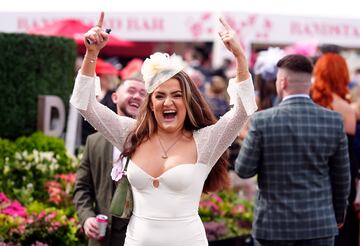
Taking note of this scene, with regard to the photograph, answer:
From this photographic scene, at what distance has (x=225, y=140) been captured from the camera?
419 centimetres

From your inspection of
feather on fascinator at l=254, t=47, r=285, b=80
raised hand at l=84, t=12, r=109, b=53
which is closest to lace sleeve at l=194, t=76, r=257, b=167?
raised hand at l=84, t=12, r=109, b=53

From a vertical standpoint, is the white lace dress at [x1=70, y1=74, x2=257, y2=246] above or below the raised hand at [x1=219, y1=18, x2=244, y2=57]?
below

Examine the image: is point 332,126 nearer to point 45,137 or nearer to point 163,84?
point 163,84

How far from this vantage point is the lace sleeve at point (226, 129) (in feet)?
13.1

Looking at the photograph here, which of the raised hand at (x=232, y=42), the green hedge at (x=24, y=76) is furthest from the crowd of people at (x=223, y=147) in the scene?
the green hedge at (x=24, y=76)

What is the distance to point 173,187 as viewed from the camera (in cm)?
404

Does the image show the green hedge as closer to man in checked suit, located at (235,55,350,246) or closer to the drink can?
man in checked suit, located at (235,55,350,246)

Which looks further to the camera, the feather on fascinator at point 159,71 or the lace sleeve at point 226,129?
the feather on fascinator at point 159,71

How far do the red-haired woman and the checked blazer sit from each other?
119cm

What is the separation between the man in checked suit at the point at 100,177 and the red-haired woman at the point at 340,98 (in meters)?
1.97

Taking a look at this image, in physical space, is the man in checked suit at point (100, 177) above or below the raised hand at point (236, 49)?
below

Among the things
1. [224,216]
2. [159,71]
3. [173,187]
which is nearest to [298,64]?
[159,71]

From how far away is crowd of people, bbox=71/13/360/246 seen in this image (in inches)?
159

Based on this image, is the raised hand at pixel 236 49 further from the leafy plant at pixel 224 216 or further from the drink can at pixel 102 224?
the leafy plant at pixel 224 216
